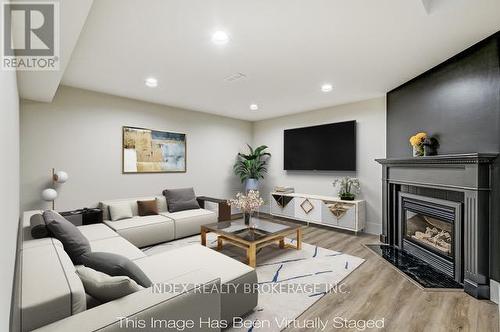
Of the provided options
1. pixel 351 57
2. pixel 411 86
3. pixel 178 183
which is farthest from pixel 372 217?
pixel 178 183

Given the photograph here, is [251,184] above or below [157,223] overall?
above

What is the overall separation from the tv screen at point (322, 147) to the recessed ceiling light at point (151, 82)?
3138 mm

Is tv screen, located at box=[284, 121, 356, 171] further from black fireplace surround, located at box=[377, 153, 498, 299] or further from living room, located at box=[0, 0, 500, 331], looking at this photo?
black fireplace surround, located at box=[377, 153, 498, 299]

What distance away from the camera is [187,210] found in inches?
175

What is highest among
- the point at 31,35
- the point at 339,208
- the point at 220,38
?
the point at 220,38

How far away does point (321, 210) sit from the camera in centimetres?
464

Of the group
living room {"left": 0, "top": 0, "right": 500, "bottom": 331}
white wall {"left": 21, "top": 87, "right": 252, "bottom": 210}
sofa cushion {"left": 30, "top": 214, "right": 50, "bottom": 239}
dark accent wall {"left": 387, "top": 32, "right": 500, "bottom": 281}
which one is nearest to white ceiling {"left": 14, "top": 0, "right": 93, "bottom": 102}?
living room {"left": 0, "top": 0, "right": 500, "bottom": 331}

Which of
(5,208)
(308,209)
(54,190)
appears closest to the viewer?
(5,208)

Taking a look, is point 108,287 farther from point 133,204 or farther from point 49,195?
point 133,204

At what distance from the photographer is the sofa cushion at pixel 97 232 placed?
2.83 metres

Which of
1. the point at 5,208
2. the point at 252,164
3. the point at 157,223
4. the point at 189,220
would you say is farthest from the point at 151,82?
the point at 252,164

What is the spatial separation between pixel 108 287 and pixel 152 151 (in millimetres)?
3631

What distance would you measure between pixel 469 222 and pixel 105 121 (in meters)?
5.11

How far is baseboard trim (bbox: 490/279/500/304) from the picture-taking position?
2.15m
